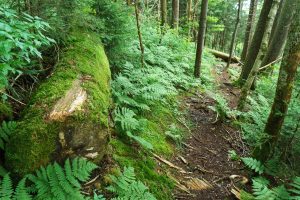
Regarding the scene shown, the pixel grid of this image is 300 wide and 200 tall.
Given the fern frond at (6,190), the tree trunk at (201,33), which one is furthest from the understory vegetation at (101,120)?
the tree trunk at (201,33)

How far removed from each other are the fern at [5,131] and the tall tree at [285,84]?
163 inches

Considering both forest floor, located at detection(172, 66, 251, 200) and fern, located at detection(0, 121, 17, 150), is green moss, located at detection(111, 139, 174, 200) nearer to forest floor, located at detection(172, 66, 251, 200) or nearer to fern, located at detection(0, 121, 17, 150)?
forest floor, located at detection(172, 66, 251, 200)

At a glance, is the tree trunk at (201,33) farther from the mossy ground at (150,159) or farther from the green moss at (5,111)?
the green moss at (5,111)

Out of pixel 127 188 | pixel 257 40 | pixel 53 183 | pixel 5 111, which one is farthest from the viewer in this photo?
pixel 257 40

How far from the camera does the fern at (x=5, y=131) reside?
323cm

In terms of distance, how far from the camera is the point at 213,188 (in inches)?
194

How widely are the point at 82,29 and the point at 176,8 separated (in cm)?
1107

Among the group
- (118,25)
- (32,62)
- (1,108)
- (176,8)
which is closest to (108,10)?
(118,25)

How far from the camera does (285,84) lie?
459 centimetres

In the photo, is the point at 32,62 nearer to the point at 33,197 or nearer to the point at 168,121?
the point at 33,197

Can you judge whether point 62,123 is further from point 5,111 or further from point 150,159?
point 150,159

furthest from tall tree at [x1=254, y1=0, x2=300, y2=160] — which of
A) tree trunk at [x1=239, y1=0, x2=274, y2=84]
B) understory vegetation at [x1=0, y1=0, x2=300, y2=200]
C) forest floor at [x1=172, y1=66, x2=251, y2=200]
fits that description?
tree trunk at [x1=239, y1=0, x2=274, y2=84]

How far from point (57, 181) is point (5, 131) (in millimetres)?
931

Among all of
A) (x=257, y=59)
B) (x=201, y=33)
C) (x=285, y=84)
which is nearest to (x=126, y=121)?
(x=285, y=84)
